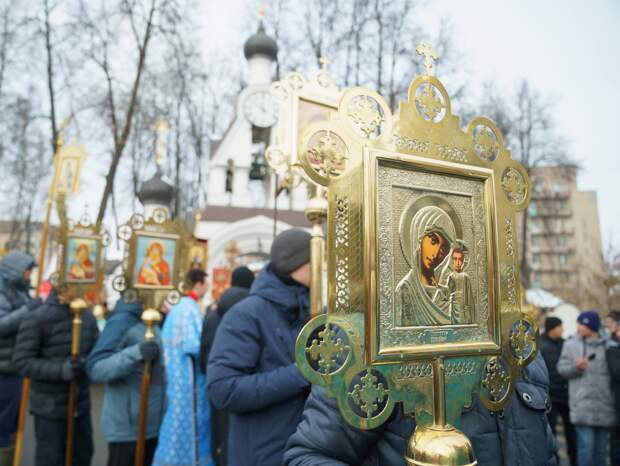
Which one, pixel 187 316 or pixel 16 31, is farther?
pixel 16 31

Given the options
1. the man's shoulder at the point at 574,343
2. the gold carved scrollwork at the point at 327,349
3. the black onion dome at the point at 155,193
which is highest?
the black onion dome at the point at 155,193

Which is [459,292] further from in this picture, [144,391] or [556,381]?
[556,381]

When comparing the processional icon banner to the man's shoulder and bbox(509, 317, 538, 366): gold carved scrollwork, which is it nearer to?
bbox(509, 317, 538, 366): gold carved scrollwork

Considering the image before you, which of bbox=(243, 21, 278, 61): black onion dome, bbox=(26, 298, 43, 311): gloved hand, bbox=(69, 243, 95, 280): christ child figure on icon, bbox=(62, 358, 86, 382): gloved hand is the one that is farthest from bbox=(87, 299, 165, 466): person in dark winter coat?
bbox=(243, 21, 278, 61): black onion dome

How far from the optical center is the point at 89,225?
15.4ft

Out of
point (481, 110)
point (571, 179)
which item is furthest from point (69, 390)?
point (571, 179)

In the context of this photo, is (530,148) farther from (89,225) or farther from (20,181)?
(20,181)

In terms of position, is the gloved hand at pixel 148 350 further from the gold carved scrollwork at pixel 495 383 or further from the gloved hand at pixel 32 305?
the gold carved scrollwork at pixel 495 383

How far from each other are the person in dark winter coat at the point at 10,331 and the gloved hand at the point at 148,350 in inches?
56.2

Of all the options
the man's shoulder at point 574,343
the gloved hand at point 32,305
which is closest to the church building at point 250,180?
the gloved hand at point 32,305

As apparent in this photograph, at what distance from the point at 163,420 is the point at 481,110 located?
15.4 m

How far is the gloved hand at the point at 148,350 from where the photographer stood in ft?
11.2

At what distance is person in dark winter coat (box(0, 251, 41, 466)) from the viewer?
13.8 ft

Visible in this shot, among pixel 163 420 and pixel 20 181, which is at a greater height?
pixel 20 181
